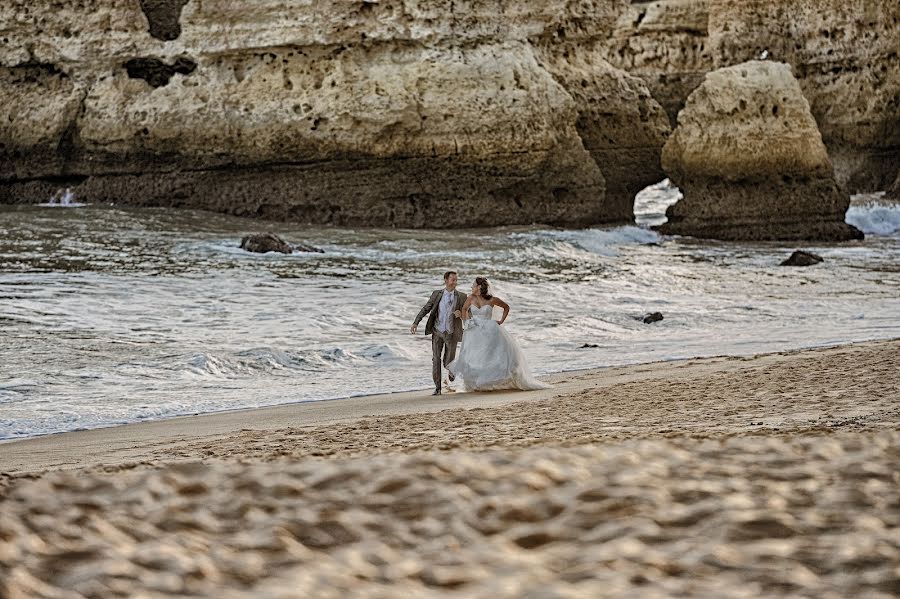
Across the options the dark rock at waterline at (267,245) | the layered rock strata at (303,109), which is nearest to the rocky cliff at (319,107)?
the layered rock strata at (303,109)

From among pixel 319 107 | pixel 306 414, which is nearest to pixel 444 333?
pixel 306 414

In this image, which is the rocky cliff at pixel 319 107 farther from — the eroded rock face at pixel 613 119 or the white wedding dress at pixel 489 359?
the white wedding dress at pixel 489 359

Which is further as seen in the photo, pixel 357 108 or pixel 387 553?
pixel 357 108

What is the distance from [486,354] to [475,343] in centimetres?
16

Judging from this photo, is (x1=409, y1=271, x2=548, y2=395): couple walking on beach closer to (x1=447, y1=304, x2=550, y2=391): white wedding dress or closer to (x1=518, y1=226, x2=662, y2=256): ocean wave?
(x1=447, y1=304, x2=550, y2=391): white wedding dress

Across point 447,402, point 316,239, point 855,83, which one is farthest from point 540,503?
point 855,83

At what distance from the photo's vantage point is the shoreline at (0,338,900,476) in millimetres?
6566

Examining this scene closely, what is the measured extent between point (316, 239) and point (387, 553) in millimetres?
15998

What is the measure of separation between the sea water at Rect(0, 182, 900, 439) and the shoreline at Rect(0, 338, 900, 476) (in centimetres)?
43

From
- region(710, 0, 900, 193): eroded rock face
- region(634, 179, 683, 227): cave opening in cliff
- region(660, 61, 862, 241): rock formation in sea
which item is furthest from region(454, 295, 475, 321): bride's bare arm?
region(710, 0, 900, 193): eroded rock face

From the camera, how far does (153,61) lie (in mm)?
20000

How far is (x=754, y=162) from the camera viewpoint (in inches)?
826

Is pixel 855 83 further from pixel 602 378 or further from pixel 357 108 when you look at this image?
pixel 602 378

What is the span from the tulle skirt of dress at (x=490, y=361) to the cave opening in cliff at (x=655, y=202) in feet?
66.6
